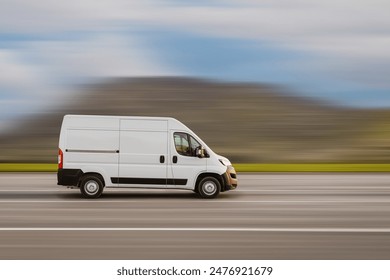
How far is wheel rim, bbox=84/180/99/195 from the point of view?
1409 centimetres

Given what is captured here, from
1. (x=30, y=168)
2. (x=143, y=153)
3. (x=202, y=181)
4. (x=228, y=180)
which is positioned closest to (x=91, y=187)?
(x=143, y=153)

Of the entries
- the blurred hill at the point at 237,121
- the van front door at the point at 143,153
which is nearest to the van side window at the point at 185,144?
the van front door at the point at 143,153

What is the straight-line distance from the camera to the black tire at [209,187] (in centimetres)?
1423

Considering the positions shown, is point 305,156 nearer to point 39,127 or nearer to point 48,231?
point 39,127

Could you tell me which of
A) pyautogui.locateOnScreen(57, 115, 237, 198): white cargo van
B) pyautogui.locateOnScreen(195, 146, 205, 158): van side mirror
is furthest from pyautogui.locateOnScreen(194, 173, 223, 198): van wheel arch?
pyautogui.locateOnScreen(195, 146, 205, 158): van side mirror

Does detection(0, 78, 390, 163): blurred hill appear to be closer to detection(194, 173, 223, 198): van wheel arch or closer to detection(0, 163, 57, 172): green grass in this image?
detection(0, 163, 57, 172): green grass

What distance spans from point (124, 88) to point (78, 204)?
11618 centimetres

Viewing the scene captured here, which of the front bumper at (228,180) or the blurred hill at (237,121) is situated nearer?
the front bumper at (228,180)

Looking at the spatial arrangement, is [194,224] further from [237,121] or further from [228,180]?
[237,121]

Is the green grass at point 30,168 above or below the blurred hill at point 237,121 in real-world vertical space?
below

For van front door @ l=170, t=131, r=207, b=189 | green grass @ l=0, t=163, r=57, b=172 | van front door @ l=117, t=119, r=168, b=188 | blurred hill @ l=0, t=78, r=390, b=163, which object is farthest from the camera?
blurred hill @ l=0, t=78, r=390, b=163

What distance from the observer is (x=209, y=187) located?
1427cm

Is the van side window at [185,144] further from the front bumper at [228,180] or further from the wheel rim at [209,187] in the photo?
the front bumper at [228,180]

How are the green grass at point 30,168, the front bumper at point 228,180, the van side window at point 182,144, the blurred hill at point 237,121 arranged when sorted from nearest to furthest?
1. the van side window at point 182,144
2. the front bumper at point 228,180
3. the green grass at point 30,168
4. the blurred hill at point 237,121
